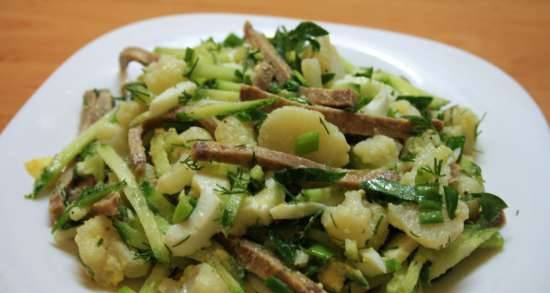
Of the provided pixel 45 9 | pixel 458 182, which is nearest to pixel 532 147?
pixel 458 182

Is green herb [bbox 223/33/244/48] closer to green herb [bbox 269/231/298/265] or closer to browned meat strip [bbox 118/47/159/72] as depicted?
browned meat strip [bbox 118/47/159/72]

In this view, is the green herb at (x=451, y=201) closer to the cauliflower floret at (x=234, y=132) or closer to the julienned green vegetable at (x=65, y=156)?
the cauliflower floret at (x=234, y=132)

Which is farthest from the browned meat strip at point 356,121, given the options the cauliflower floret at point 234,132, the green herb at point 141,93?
the green herb at point 141,93

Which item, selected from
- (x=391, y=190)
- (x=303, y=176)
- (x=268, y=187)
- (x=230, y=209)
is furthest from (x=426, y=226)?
(x=230, y=209)

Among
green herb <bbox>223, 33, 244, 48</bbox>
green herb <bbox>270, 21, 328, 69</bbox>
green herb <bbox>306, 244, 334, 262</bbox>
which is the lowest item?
green herb <bbox>306, 244, 334, 262</bbox>

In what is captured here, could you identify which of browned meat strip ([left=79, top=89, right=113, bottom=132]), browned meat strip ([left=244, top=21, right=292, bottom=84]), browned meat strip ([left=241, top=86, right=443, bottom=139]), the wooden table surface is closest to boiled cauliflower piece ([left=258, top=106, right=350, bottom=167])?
browned meat strip ([left=241, top=86, right=443, bottom=139])
